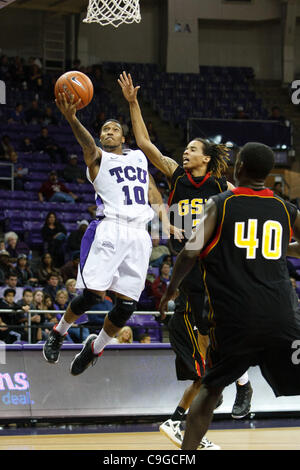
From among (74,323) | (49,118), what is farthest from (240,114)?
(74,323)

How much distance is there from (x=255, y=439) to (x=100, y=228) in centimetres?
266

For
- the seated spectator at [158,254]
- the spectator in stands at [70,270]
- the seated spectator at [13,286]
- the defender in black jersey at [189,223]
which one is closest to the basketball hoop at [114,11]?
the defender in black jersey at [189,223]

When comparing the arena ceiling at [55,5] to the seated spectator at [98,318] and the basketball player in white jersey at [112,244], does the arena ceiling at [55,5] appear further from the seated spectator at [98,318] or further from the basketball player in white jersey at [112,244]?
the basketball player in white jersey at [112,244]

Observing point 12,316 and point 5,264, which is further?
point 5,264

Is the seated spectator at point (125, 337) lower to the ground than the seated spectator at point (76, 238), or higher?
lower

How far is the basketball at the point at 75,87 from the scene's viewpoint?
5980mm

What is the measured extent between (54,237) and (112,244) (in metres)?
6.91

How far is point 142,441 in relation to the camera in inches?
279

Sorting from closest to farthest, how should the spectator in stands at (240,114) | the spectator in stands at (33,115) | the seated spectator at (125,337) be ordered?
the seated spectator at (125,337) < the spectator in stands at (33,115) < the spectator in stands at (240,114)

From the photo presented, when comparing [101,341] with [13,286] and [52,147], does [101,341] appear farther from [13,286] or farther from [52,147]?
[52,147]

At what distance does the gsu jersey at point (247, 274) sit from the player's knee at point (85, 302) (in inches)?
73.7

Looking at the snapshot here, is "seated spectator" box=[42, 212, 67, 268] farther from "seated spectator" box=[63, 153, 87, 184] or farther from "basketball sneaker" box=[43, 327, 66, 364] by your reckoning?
"basketball sneaker" box=[43, 327, 66, 364]

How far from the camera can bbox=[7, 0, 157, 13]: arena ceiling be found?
21062mm

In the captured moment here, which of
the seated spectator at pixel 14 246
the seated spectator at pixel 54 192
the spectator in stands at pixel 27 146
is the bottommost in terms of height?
the seated spectator at pixel 14 246
